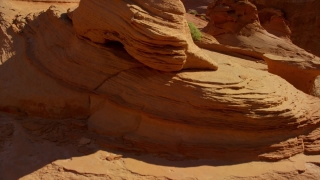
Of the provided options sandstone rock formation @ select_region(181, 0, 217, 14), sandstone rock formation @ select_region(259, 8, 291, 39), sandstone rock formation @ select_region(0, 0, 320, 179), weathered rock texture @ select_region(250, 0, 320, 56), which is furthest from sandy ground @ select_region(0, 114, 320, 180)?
sandstone rock formation @ select_region(181, 0, 217, 14)

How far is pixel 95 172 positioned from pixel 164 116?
85 centimetres

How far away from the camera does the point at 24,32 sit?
5016 millimetres

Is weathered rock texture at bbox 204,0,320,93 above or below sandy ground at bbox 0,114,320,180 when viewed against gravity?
above

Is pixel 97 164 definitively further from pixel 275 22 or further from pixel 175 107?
pixel 275 22

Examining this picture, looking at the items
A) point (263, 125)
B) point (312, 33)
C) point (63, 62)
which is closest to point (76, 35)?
point (63, 62)

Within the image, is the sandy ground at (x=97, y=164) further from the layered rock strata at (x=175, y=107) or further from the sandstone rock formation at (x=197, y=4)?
the sandstone rock formation at (x=197, y=4)

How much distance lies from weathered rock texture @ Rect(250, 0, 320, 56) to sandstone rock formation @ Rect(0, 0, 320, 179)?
7508 mm

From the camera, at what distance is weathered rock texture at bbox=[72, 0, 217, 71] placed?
3.74 m

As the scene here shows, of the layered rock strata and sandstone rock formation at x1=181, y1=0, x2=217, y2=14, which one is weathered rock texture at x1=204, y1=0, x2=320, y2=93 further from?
sandstone rock formation at x1=181, y1=0, x2=217, y2=14

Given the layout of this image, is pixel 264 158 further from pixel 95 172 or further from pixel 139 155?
pixel 95 172

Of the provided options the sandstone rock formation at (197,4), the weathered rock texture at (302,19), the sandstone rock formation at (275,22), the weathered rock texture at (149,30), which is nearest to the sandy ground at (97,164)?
the weathered rock texture at (149,30)

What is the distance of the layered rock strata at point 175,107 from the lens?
3.73m

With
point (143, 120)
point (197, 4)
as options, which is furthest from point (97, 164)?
point (197, 4)

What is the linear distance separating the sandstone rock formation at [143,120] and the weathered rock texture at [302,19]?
751 cm
